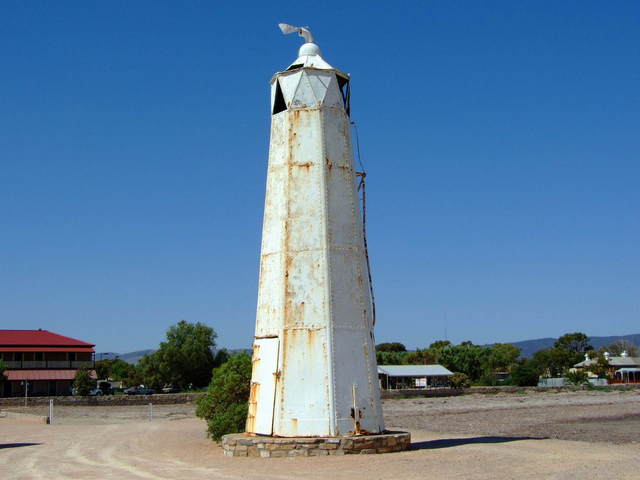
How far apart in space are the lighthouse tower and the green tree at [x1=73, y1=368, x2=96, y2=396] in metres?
46.2

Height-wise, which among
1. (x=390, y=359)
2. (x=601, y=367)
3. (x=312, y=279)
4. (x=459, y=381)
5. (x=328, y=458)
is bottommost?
(x=328, y=458)

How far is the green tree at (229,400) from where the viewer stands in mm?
19281

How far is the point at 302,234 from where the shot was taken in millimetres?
15422

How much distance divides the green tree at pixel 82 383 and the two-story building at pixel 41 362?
3.54 meters

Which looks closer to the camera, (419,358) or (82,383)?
(82,383)

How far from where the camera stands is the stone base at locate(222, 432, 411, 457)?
14086mm

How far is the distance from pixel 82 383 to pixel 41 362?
703 centimetres

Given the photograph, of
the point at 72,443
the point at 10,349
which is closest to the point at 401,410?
the point at 72,443

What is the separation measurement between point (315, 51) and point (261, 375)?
7342 millimetres

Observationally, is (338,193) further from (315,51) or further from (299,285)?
(315,51)

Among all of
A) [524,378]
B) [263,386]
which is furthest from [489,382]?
[263,386]

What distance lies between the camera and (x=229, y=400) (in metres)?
20.0

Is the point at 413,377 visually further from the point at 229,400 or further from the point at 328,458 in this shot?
the point at 328,458

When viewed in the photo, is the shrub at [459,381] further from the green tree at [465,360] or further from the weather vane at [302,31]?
the weather vane at [302,31]
